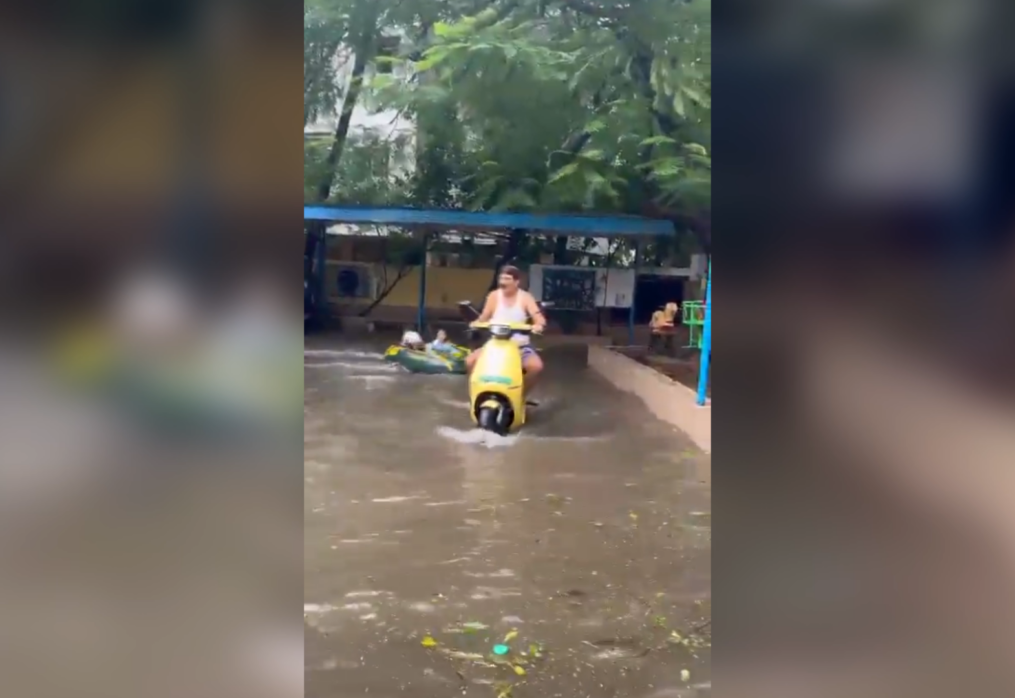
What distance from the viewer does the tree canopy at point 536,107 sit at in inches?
48.5

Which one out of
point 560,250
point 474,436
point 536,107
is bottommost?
point 474,436

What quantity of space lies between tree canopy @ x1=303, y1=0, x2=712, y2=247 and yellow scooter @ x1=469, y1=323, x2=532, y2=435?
0.69 feet

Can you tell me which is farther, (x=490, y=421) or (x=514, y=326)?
(x=490, y=421)

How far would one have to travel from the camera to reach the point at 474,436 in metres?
1.44

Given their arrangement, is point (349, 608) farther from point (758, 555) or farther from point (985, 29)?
point (985, 29)

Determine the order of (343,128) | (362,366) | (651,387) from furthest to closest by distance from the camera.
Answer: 1. (651,387)
2. (362,366)
3. (343,128)

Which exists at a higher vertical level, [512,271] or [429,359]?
[512,271]

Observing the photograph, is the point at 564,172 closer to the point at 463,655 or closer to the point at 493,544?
the point at 493,544

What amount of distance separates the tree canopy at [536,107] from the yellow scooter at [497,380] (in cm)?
21

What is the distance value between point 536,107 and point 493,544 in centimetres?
74

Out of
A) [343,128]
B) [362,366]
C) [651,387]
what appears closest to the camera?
[343,128]

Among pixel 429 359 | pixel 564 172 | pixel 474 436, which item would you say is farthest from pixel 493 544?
pixel 564 172

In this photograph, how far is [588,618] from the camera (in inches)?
51.3

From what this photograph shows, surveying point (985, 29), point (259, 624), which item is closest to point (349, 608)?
point (259, 624)
